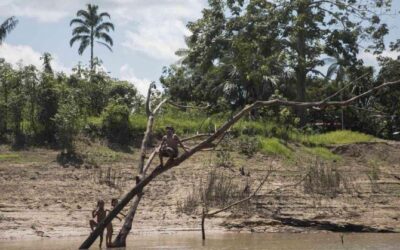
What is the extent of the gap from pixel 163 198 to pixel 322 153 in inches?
381

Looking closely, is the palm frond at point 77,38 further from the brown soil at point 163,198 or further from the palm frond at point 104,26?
the brown soil at point 163,198

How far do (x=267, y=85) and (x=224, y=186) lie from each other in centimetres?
1430

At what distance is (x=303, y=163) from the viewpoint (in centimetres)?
2720

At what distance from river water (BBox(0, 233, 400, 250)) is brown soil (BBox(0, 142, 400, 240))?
815mm

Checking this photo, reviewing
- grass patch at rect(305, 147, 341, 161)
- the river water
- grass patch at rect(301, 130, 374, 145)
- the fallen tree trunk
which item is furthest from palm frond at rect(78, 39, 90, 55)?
the river water

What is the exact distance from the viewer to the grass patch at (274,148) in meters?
27.7

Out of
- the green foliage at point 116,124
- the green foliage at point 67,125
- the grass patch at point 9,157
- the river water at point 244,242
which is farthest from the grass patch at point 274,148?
the grass patch at point 9,157

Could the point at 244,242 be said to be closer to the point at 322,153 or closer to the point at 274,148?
the point at 274,148

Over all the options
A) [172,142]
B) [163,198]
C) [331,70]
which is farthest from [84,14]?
[172,142]

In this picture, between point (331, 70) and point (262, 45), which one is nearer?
point (262, 45)

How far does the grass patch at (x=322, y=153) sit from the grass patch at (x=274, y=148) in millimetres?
1223

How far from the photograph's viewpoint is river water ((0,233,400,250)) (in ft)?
55.7

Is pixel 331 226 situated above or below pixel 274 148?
below

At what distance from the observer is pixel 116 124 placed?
2708 centimetres
